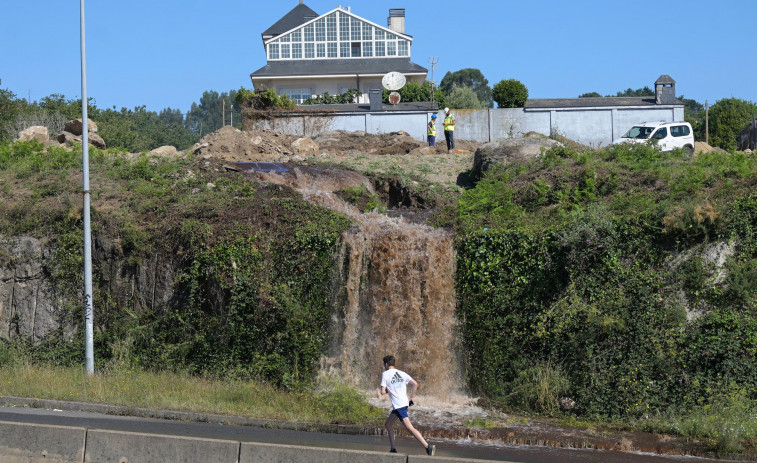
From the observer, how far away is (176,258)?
20.2 meters

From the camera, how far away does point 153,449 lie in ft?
34.8

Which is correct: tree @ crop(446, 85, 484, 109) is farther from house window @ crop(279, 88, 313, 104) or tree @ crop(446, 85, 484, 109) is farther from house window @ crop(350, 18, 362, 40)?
house window @ crop(279, 88, 313, 104)

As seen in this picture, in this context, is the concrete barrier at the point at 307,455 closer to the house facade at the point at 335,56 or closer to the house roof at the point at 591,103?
the house roof at the point at 591,103

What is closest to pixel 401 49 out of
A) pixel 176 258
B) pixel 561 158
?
pixel 561 158

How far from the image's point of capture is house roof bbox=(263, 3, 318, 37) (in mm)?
65000

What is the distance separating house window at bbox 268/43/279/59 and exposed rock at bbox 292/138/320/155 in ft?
94.3

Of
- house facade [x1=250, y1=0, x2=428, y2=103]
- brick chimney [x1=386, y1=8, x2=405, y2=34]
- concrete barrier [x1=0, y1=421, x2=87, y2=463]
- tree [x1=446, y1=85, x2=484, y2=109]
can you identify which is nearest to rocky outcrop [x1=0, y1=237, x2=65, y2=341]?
concrete barrier [x1=0, y1=421, x2=87, y2=463]

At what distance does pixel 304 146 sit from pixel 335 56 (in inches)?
1164

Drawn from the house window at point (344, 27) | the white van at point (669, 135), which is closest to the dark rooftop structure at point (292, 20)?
the house window at point (344, 27)

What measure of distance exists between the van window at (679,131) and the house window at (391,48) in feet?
110

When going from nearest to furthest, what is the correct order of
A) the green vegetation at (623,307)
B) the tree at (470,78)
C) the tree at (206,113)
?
the green vegetation at (623,307), the tree at (470,78), the tree at (206,113)

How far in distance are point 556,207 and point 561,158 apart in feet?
11.6

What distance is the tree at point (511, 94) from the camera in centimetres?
3659

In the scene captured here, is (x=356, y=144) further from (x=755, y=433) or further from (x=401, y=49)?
(x=401, y=49)
